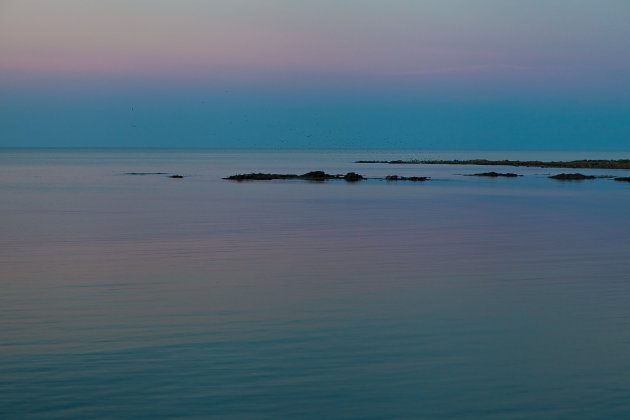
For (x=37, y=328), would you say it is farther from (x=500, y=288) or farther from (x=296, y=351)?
(x=500, y=288)

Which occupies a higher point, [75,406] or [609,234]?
[609,234]

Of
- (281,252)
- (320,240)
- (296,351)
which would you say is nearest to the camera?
(296,351)

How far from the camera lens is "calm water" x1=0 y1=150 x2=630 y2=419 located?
757 centimetres

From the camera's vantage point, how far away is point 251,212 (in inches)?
1137

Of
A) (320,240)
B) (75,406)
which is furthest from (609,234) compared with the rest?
(75,406)

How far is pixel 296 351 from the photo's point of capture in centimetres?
914

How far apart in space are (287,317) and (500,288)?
14.2ft

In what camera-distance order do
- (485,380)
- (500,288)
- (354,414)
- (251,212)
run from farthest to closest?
(251,212), (500,288), (485,380), (354,414)

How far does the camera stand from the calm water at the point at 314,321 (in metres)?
7.57

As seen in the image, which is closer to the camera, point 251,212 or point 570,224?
point 570,224

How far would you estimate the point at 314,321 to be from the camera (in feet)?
35.0

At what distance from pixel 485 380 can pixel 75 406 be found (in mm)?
4312

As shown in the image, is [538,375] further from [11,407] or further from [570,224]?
[570,224]

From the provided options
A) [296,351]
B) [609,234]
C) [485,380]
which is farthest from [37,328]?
[609,234]
